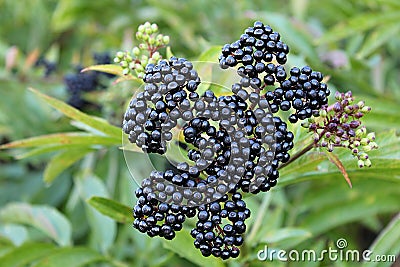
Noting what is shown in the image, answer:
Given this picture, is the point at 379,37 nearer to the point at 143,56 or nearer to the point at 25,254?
the point at 143,56

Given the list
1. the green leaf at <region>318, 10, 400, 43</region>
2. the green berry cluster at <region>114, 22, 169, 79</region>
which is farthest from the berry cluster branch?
the green leaf at <region>318, 10, 400, 43</region>

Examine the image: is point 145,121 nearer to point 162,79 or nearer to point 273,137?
point 162,79

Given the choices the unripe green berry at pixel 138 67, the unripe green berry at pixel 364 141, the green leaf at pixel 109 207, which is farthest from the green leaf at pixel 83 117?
the unripe green berry at pixel 364 141

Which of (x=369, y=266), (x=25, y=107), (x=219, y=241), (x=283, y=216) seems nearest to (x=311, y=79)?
(x=219, y=241)

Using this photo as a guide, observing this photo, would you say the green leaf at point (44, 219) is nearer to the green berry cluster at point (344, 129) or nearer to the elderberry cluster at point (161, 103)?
the elderberry cluster at point (161, 103)

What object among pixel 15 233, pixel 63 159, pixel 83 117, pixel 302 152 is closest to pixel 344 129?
pixel 302 152

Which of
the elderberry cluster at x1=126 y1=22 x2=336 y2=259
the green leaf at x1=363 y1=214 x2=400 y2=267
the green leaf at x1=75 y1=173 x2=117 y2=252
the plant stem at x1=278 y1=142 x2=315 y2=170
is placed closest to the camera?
the elderberry cluster at x1=126 y1=22 x2=336 y2=259

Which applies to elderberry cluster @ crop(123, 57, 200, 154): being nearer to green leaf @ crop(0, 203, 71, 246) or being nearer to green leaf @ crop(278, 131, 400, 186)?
green leaf @ crop(278, 131, 400, 186)
